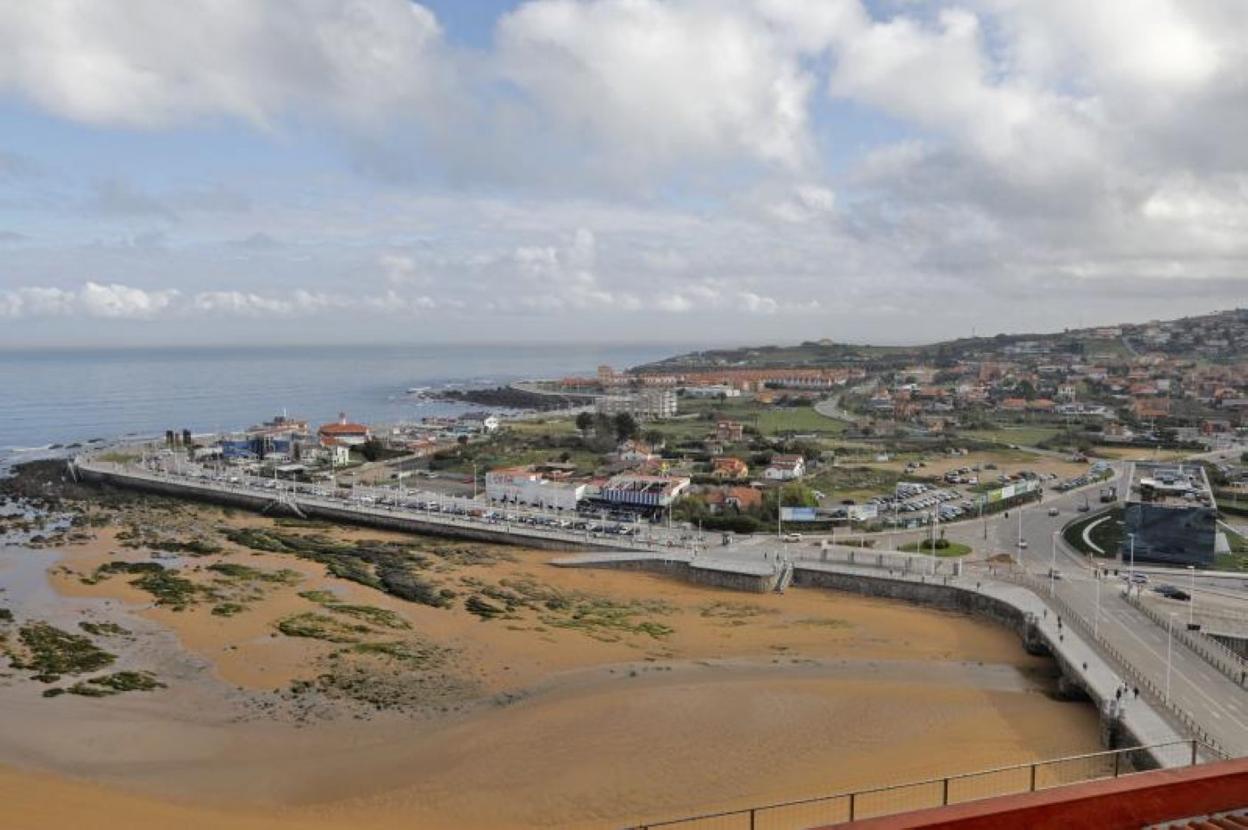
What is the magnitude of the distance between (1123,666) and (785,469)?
97.4 ft

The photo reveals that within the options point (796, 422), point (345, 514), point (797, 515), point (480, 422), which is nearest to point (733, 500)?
point (797, 515)

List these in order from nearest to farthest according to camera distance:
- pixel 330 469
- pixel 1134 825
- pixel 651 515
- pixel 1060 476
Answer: pixel 1134 825 → pixel 651 515 → pixel 1060 476 → pixel 330 469

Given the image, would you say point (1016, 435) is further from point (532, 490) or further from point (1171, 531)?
point (532, 490)

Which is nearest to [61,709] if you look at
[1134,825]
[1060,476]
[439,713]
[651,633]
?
[439,713]

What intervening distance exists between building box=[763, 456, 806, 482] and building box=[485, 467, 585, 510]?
11922 mm

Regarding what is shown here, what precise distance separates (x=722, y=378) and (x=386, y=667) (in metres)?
109

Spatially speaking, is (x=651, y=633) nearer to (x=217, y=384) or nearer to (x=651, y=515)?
(x=651, y=515)

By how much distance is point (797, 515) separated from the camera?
36781 mm

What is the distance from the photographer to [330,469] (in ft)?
177

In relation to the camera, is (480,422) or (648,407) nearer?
(480,422)

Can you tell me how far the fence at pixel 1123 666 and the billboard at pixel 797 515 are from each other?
1037cm

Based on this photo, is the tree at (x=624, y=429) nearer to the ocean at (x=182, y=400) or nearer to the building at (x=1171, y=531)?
the ocean at (x=182, y=400)

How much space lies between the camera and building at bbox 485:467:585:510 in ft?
139

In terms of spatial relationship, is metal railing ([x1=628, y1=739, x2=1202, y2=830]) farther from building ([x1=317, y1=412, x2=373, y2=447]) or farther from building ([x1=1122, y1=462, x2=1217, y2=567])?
building ([x1=317, y1=412, x2=373, y2=447])
